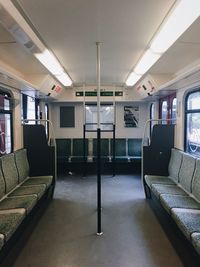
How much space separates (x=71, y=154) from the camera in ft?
22.5

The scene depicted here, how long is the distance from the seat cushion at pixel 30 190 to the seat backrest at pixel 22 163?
0.32 m

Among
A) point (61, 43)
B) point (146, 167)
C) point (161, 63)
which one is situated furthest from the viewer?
point (146, 167)

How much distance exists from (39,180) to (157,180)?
214cm

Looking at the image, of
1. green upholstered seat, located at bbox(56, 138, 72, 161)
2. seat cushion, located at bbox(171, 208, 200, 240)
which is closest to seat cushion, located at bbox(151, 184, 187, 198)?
seat cushion, located at bbox(171, 208, 200, 240)

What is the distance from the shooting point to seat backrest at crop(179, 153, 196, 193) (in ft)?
11.0

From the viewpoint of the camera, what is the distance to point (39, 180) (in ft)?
13.4

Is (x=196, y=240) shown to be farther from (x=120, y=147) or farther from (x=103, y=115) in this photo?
(x=103, y=115)

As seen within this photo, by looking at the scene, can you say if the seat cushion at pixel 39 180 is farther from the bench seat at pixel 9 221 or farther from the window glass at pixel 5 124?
the bench seat at pixel 9 221

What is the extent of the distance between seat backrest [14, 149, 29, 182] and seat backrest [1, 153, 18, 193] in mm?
151

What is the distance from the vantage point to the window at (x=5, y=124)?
370 cm

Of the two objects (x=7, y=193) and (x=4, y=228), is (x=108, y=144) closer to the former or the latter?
(x=7, y=193)

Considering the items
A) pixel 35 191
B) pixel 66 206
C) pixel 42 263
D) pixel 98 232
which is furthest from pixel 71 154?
pixel 42 263

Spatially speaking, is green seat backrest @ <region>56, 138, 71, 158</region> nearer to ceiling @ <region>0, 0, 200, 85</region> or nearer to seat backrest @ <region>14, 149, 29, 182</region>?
seat backrest @ <region>14, 149, 29, 182</region>

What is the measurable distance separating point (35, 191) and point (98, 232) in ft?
3.71
